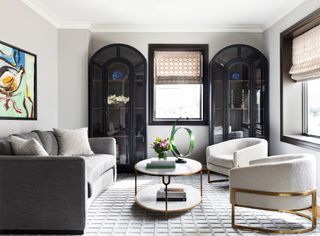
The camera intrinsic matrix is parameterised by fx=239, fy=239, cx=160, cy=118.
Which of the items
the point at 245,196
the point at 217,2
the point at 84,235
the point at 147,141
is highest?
the point at 217,2

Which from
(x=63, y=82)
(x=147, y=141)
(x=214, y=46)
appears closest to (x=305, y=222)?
(x=147, y=141)

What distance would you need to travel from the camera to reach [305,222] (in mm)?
2328

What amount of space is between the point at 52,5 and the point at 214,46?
2736 millimetres

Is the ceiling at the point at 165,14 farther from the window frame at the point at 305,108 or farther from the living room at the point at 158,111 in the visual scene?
the window frame at the point at 305,108

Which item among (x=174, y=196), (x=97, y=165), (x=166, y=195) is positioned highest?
(x=97, y=165)

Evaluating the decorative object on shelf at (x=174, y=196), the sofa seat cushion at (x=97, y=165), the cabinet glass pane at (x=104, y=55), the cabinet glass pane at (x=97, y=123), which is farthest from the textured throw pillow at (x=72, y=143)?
the cabinet glass pane at (x=104, y=55)

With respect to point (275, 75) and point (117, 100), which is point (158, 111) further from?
point (275, 75)

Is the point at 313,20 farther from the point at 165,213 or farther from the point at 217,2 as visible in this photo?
the point at 165,213

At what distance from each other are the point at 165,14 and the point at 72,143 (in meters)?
2.42

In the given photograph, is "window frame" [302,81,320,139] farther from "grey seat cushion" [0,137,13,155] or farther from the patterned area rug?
"grey seat cushion" [0,137,13,155]

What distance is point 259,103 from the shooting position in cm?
407

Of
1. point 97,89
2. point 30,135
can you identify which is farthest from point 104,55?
point 30,135

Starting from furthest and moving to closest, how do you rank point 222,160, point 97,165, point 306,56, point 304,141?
point 222,160, point 306,56, point 304,141, point 97,165

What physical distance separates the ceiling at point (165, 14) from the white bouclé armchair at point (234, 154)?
1980mm
